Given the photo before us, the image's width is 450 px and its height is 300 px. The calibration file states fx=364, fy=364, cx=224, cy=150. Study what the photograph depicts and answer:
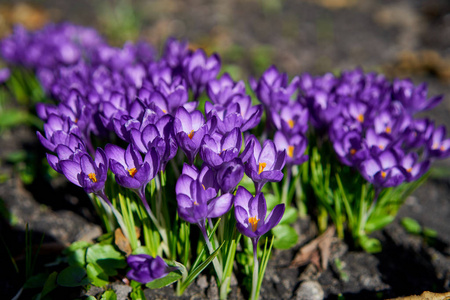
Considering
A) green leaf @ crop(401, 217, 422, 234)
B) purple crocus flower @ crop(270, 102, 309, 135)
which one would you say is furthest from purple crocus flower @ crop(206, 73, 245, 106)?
green leaf @ crop(401, 217, 422, 234)

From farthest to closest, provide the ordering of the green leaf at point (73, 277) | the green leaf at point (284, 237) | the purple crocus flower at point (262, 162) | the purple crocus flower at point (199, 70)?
the purple crocus flower at point (199, 70)
the green leaf at point (284, 237)
the green leaf at point (73, 277)
the purple crocus flower at point (262, 162)

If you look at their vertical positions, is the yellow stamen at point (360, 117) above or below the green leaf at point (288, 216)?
above

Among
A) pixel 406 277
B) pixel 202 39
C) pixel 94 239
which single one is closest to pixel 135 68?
pixel 94 239

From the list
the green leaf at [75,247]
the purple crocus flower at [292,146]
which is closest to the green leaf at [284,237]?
the purple crocus flower at [292,146]

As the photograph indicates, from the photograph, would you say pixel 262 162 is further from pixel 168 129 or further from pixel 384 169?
pixel 384 169

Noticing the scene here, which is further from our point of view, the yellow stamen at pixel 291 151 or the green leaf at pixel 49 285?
the yellow stamen at pixel 291 151

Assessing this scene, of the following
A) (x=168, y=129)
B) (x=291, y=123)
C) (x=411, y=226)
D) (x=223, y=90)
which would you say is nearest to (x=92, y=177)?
(x=168, y=129)

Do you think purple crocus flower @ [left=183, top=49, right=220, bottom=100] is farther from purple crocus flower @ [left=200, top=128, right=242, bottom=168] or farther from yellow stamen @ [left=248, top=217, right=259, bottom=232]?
yellow stamen @ [left=248, top=217, right=259, bottom=232]

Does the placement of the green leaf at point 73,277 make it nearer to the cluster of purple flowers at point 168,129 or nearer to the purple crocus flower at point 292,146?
the cluster of purple flowers at point 168,129
